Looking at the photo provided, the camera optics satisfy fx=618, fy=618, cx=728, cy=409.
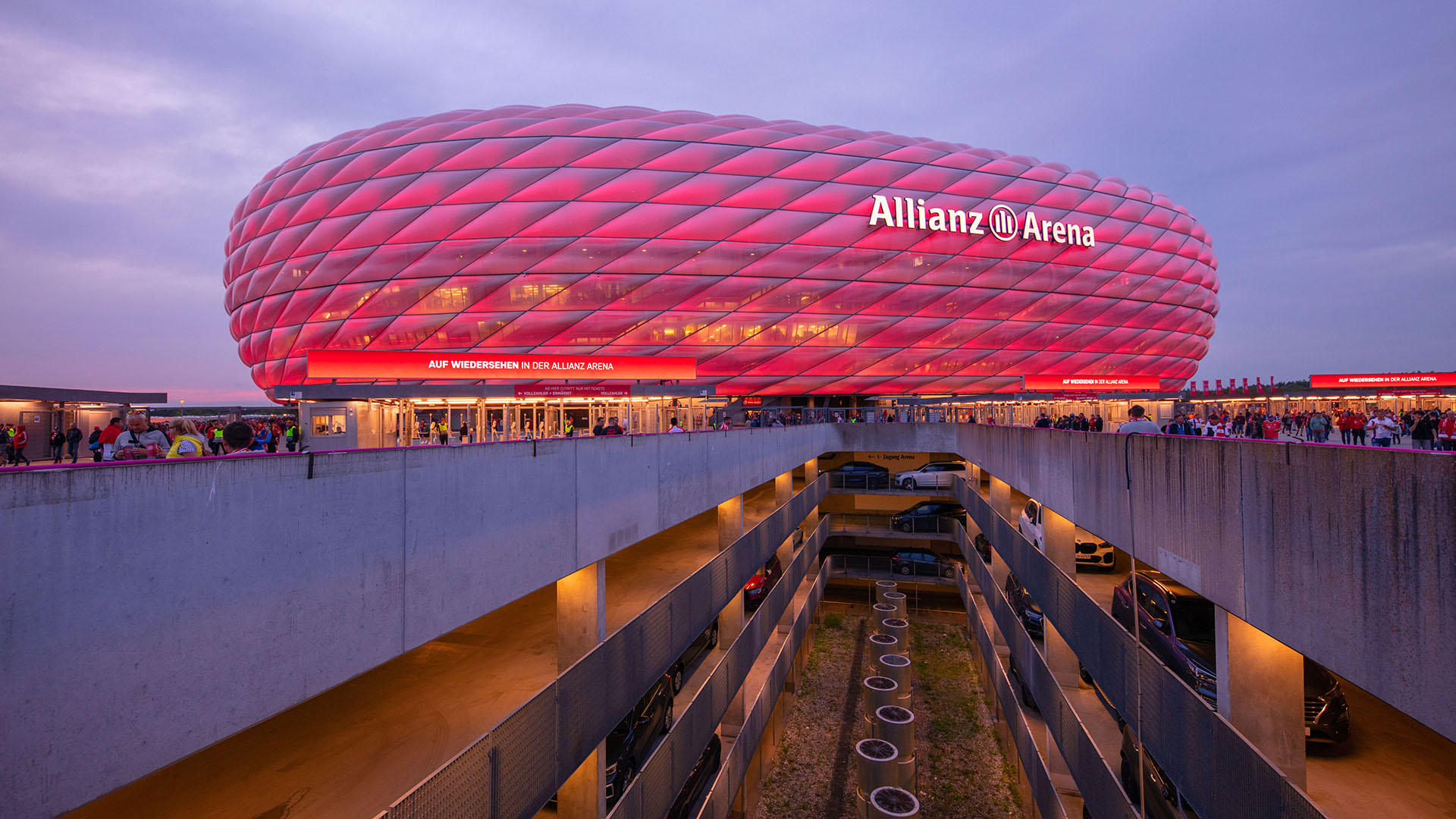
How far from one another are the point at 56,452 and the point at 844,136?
43276mm

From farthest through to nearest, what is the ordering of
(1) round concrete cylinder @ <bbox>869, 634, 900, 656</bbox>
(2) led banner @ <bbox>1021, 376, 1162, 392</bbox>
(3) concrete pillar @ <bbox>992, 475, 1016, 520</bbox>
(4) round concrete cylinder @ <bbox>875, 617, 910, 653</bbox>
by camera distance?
1. (2) led banner @ <bbox>1021, 376, 1162, 392</bbox>
2. (3) concrete pillar @ <bbox>992, 475, 1016, 520</bbox>
3. (4) round concrete cylinder @ <bbox>875, 617, 910, 653</bbox>
4. (1) round concrete cylinder @ <bbox>869, 634, 900, 656</bbox>

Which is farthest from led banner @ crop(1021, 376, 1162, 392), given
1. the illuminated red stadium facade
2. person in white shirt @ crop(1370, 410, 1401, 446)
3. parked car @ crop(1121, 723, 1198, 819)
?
parked car @ crop(1121, 723, 1198, 819)

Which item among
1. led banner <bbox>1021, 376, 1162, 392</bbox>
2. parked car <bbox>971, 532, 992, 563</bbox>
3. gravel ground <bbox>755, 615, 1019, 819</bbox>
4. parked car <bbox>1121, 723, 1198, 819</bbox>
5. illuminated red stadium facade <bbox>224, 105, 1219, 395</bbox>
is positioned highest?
illuminated red stadium facade <bbox>224, 105, 1219, 395</bbox>

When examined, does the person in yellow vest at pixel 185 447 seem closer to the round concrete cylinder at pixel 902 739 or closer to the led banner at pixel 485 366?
the round concrete cylinder at pixel 902 739

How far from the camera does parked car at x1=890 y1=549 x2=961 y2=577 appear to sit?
29859 mm

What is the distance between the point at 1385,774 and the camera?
6.60 metres

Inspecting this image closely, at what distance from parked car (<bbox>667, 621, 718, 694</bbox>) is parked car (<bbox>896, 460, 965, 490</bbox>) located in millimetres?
20037

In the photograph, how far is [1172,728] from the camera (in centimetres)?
680

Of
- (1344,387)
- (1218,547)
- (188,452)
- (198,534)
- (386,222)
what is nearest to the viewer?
(198,534)

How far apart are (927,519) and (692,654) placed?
21681 millimetres

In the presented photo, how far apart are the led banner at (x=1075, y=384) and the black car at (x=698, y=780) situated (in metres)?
39.9

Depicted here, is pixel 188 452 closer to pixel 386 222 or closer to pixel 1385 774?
pixel 1385 774

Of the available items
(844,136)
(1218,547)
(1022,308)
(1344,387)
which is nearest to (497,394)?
(1218,547)

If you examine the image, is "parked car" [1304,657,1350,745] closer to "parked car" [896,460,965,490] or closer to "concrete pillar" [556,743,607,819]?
"concrete pillar" [556,743,607,819]
